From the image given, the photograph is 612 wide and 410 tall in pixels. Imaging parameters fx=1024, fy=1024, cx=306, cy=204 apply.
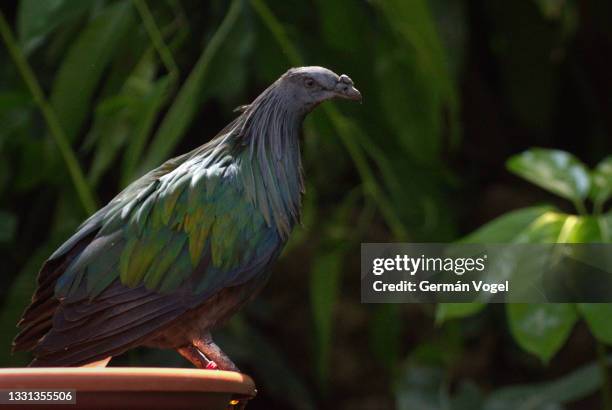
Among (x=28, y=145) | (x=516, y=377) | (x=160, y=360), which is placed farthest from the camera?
(x=516, y=377)

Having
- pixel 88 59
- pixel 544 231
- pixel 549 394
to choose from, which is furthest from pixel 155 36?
pixel 549 394

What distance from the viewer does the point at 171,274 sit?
2.46 ft

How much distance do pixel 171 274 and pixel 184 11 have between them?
1023 millimetres

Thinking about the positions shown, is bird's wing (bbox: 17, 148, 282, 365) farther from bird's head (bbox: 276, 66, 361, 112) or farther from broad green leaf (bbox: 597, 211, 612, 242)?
broad green leaf (bbox: 597, 211, 612, 242)

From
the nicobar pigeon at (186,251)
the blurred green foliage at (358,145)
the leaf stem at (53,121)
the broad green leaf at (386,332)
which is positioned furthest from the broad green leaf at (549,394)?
the nicobar pigeon at (186,251)

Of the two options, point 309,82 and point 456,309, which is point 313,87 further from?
point 456,309

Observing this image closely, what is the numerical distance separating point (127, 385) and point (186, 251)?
0.48ft

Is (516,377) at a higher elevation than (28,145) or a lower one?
lower

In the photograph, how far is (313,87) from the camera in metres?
0.76

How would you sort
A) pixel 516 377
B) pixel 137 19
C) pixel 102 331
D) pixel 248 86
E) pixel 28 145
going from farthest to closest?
1. pixel 516 377
2. pixel 248 86
3. pixel 28 145
4. pixel 137 19
5. pixel 102 331

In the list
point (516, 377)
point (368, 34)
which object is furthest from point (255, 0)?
point (516, 377)

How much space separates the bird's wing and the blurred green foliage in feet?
1.69

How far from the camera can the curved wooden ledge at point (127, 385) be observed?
635 mm

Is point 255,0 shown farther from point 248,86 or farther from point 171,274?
point 171,274
